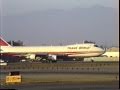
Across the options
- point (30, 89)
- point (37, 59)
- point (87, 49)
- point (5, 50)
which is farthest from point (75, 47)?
point (30, 89)

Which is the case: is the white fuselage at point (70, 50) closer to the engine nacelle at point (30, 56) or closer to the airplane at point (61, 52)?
the airplane at point (61, 52)

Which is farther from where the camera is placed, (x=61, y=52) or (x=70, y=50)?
(x=61, y=52)

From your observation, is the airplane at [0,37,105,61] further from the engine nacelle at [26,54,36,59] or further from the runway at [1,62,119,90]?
the runway at [1,62,119,90]

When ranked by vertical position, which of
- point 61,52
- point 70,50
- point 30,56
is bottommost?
point 30,56

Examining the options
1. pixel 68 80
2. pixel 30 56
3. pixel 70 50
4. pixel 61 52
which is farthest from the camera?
pixel 30 56

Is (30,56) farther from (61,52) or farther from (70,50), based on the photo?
(70,50)

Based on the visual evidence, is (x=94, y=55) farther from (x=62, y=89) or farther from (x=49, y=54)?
(x=62, y=89)

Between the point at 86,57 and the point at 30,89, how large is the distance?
9982 cm

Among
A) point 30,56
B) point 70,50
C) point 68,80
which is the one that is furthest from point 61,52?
point 68,80

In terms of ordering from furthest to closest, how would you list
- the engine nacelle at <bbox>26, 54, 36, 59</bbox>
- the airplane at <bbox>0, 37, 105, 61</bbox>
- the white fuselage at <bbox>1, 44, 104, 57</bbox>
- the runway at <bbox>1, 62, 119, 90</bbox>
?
the engine nacelle at <bbox>26, 54, 36, 59</bbox> < the white fuselage at <bbox>1, 44, 104, 57</bbox> < the airplane at <bbox>0, 37, 105, 61</bbox> < the runway at <bbox>1, 62, 119, 90</bbox>

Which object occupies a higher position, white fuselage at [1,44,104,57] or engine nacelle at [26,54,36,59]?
white fuselage at [1,44,104,57]

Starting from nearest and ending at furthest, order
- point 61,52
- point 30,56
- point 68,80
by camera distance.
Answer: point 68,80 → point 61,52 → point 30,56

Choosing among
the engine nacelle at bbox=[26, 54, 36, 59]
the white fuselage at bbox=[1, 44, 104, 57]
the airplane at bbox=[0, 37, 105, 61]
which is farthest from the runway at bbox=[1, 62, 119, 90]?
the engine nacelle at bbox=[26, 54, 36, 59]

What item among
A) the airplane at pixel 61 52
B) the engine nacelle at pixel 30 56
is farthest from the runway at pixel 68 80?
the engine nacelle at pixel 30 56
